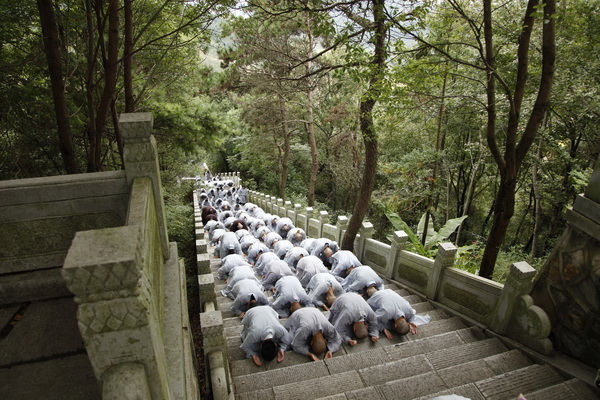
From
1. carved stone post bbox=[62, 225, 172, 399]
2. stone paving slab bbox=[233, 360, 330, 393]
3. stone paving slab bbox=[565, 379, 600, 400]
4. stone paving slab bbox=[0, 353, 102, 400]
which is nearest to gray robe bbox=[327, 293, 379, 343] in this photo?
stone paving slab bbox=[233, 360, 330, 393]

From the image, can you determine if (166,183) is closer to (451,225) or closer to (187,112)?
(187,112)

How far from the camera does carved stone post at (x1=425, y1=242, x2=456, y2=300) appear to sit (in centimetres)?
642

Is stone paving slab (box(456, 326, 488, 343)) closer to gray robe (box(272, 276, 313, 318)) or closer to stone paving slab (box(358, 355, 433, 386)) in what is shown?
stone paving slab (box(358, 355, 433, 386))

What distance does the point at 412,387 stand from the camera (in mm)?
4289

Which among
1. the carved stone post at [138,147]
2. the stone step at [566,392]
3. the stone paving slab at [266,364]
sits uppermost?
the carved stone post at [138,147]

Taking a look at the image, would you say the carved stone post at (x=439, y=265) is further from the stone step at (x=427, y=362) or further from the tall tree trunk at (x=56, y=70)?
the tall tree trunk at (x=56, y=70)

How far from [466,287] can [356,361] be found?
270 cm

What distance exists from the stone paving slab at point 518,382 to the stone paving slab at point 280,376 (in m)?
2.17

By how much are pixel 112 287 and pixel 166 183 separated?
1647cm

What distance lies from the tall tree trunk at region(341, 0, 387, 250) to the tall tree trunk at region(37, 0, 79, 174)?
5528 mm

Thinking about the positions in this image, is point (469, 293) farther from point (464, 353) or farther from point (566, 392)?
point (566, 392)

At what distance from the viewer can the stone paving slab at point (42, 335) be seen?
285 centimetres

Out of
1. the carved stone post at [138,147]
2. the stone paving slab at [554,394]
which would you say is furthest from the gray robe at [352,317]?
the carved stone post at [138,147]

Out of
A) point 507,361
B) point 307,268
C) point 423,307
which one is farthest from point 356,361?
point 307,268
